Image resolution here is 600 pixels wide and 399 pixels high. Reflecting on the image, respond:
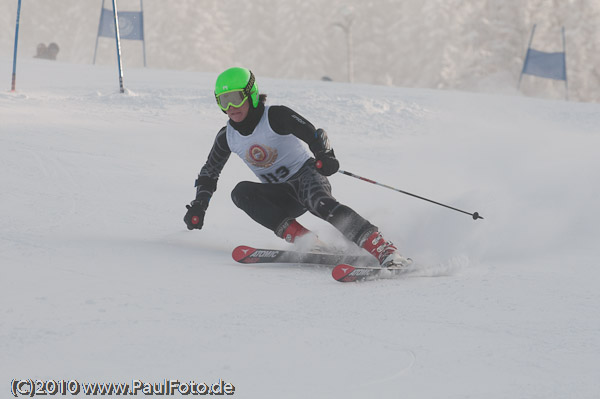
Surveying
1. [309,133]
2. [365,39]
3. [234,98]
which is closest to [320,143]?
[309,133]

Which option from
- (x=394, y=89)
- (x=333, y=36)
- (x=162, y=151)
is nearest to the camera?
(x=162, y=151)

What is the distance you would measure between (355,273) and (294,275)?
383 millimetres

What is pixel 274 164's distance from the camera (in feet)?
14.5

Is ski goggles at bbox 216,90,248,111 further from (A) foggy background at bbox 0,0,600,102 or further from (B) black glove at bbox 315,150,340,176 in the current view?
(A) foggy background at bbox 0,0,600,102

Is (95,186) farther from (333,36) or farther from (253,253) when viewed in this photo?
(333,36)

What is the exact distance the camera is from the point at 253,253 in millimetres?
3988

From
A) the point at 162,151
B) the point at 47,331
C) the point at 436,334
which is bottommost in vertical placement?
the point at 162,151

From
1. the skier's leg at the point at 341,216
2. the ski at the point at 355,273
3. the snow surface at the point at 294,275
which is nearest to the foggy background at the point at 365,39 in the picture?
the snow surface at the point at 294,275

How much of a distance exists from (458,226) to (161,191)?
269 centimetres

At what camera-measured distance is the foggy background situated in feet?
101

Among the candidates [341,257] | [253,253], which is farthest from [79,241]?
[341,257]

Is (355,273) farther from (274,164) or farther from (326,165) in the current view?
(274,164)

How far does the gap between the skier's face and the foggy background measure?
28029mm

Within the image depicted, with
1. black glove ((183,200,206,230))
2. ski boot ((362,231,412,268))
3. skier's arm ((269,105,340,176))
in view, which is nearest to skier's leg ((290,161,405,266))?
ski boot ((362,231,412,268))
